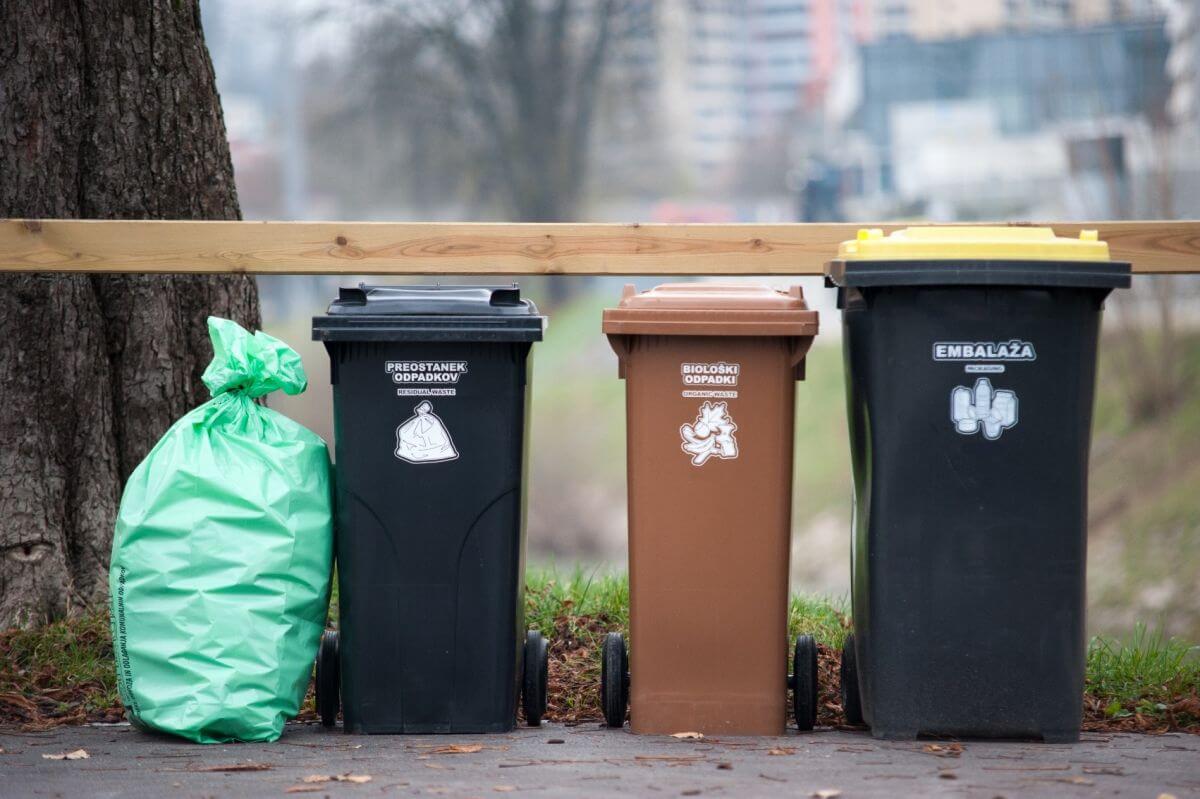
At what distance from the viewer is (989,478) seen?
375 cm

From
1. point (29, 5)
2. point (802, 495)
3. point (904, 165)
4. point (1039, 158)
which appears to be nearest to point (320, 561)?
point (29, 5)

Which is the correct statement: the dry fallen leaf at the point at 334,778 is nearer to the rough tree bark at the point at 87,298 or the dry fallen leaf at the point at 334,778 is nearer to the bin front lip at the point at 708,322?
the bin front lip at the point at 708,322

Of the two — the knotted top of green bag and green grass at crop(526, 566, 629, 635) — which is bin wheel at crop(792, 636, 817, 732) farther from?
the knotted top of green bag

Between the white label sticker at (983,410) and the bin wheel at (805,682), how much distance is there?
2.47 feet

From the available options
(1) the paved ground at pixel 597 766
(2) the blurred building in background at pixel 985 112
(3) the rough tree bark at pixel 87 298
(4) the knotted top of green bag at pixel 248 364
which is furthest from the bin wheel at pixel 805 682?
(2) the blurred building in background at pixel 985 112

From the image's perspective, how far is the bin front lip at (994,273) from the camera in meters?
3.69

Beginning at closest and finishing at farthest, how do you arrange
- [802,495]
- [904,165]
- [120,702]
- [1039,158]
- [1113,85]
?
1. [120,702]
2. [802,495]
3. [1113,85]
4. [1039,158]
5. [904,165]

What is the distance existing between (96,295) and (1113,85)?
24.1 meters

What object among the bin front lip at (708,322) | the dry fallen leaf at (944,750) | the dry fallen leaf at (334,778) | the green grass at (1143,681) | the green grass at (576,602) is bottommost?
the dry fallen leaf at (334,778)

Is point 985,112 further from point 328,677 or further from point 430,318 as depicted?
point 328,677

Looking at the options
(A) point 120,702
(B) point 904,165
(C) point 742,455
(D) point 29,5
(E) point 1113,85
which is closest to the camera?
(C) point 742,455

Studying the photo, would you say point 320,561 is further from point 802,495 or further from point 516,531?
point 802,495

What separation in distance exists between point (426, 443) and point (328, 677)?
2.46 feet

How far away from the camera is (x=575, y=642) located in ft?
15.6
